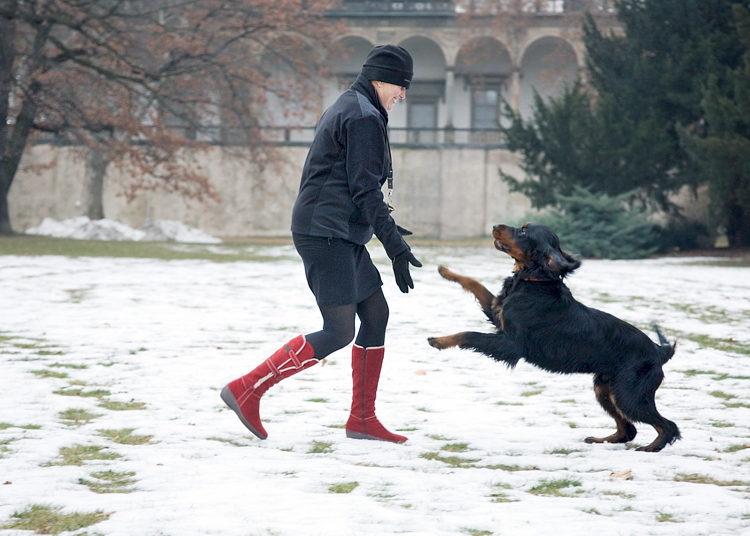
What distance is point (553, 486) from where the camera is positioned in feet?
11.4

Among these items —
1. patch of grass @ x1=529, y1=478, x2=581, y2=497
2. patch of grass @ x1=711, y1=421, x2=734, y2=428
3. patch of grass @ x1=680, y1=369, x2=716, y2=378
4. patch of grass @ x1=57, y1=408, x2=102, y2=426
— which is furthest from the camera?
patch of grass @ x1=680, y1=369, x2=716, y2=378

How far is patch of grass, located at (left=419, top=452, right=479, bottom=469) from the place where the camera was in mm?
3801

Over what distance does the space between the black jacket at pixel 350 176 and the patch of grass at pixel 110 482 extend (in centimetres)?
133

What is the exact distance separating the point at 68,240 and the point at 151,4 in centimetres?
829

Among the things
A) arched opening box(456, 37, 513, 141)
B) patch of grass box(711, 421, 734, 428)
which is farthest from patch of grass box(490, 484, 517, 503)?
arched opening box(456, 37, 513, 141)

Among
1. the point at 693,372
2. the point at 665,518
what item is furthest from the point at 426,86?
the point at 665,518

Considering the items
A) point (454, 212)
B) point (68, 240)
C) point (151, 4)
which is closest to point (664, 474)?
point (68, 240)

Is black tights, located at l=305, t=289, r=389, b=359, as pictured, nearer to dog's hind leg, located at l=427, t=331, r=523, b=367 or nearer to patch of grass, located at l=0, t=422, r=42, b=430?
dog's hind leg, located at l=427, t=331, r=523, b=367

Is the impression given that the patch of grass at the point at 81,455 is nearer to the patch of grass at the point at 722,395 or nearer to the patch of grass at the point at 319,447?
the patch of grass at the point at 319,447

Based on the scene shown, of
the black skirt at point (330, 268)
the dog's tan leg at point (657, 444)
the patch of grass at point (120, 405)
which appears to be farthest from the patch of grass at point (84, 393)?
the dog's tan leg at point (657, 444)

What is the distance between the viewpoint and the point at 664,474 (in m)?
3.67

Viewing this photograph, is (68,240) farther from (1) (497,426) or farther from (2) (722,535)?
(2) (722,535)

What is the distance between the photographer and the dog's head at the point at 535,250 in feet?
13.5

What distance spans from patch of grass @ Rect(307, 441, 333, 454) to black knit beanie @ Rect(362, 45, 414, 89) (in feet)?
5.77
